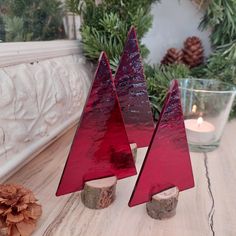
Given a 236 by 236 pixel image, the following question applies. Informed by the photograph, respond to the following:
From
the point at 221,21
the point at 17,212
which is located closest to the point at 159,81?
the point at 221,21

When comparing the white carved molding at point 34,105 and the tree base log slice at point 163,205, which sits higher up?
the white carved molding at point 34,105

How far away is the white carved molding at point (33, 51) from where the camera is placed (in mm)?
436

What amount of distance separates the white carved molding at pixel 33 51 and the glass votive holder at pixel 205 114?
0.94 ft

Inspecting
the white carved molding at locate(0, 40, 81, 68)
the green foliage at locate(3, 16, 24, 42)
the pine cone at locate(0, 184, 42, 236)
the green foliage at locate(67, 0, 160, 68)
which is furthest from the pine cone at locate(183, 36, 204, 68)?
the pine cone at locate(0, 184, 42, 236)

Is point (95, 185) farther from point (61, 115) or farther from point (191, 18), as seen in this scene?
point (191, 18)

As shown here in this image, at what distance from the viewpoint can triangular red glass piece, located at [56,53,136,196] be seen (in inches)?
13.6

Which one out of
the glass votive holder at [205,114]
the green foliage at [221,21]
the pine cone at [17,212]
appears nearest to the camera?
the pine cone at [17,212]

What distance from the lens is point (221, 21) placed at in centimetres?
80

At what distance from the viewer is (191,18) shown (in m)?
0.87

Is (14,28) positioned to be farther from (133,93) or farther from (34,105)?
(133,93)

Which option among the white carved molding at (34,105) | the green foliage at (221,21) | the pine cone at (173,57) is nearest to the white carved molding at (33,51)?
the white carved molding at (34,105)

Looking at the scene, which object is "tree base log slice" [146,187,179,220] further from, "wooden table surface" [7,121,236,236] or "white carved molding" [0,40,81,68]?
"white carved molding" [0,40,81,68]

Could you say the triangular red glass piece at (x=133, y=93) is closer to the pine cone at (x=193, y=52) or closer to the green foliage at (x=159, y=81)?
the green foliage at (x=159, y=81)

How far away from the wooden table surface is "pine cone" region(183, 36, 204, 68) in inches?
16.7
